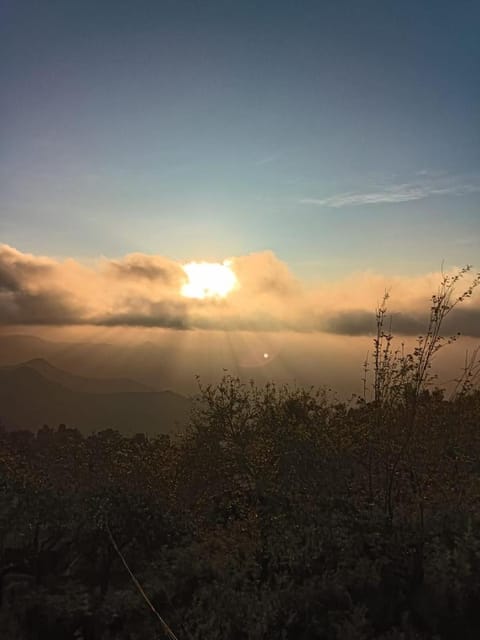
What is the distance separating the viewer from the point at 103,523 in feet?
75.0

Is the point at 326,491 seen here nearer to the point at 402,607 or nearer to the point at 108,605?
the point at 402,607

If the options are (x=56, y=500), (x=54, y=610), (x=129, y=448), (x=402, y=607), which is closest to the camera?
(x=402, y=607)

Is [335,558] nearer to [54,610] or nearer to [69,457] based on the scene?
[54,610]

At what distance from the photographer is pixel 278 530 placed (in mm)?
20031

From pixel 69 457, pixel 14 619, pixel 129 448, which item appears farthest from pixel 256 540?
pixel 69 457

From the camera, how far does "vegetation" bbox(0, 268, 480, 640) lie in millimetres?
15852

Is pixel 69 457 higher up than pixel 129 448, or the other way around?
pixel 129 448

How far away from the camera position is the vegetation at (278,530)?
15852mm

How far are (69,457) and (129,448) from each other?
12.2 m

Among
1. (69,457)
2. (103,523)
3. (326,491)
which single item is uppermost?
(326,491)

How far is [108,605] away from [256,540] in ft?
20.1

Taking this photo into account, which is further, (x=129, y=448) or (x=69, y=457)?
(x=69, y=457)

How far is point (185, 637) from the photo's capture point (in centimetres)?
1591

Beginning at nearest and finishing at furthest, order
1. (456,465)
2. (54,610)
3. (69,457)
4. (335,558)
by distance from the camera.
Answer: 1. (335,558)
2. (54,610)
3. (456,465)
4. (69,457)
